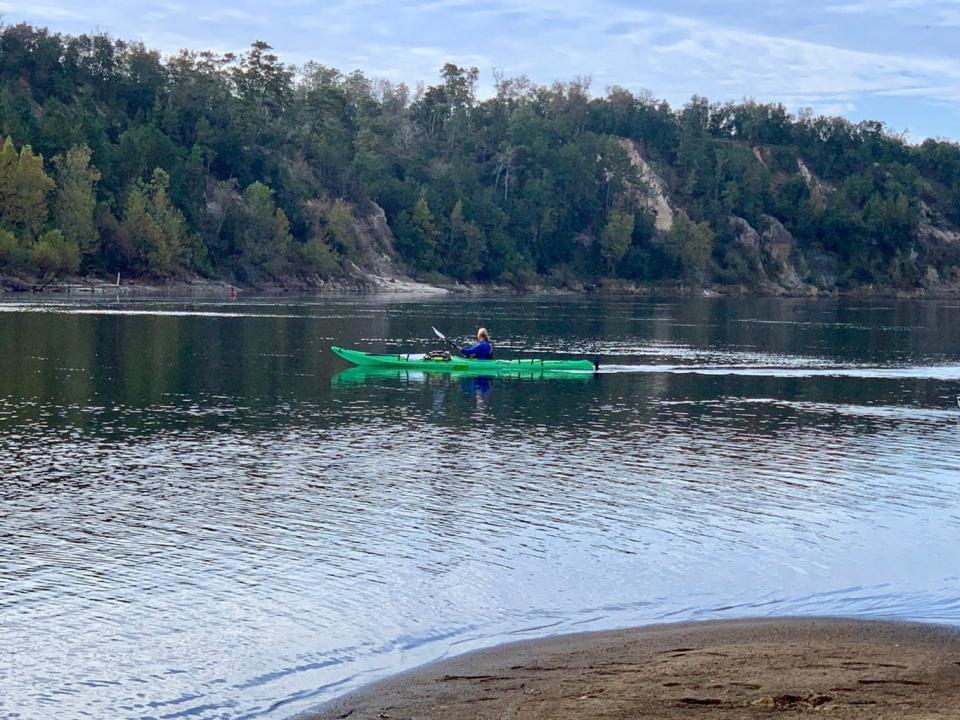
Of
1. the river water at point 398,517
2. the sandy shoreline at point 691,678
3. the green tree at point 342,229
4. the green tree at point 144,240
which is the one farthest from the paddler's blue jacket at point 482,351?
the green tree at point 342,229

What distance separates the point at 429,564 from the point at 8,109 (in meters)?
143

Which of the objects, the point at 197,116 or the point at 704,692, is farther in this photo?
the point at 197,116

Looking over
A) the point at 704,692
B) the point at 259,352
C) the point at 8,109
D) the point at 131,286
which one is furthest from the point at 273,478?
the point at 8,109

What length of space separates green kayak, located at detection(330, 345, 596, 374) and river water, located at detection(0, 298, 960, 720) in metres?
1.16

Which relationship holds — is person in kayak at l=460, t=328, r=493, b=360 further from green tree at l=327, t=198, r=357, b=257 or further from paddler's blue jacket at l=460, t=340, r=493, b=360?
green tree at l=327, t=198, r=357, b=257

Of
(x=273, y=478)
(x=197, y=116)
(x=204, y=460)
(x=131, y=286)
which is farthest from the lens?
(x=197, y=116)

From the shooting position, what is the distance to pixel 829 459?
33031mm

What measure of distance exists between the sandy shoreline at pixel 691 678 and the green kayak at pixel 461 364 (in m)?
37.1

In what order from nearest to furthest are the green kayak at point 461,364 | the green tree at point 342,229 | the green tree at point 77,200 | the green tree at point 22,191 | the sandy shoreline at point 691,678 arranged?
the sandy shoreline at point 691,678 < the green kayak at point 461,364 < the green tree at point 22,191 < the green tree at point 77,200 < the green tree at point 342,229

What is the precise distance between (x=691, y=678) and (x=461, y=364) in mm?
40436

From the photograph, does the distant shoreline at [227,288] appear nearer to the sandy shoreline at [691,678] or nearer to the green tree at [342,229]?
the green tree at [342,229]

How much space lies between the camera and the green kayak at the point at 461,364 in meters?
54.0

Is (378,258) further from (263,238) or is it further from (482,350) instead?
(482,350)

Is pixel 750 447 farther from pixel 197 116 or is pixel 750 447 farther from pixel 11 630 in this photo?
pixel 197 116
